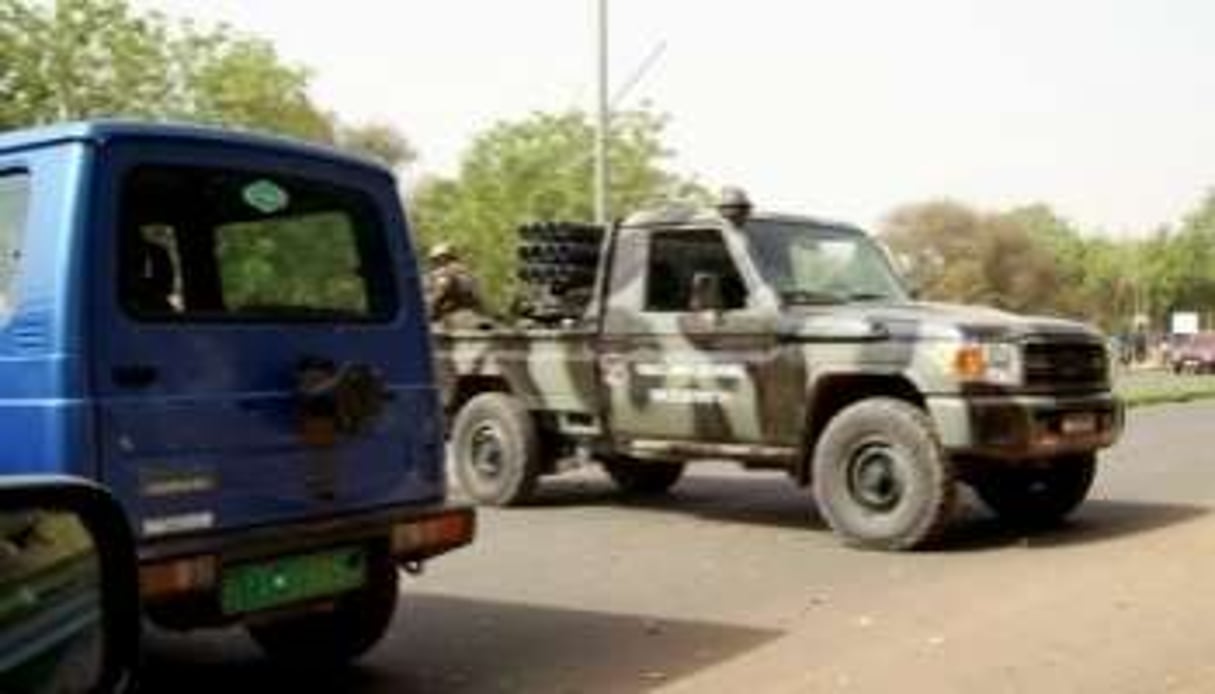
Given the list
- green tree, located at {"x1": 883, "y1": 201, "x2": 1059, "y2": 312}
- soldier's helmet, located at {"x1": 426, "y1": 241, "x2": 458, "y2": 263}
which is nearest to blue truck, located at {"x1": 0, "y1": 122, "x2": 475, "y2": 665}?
soldier's helmet, located at {"x1": 426, "y1": 241, "x2": 458, "y2": 263}

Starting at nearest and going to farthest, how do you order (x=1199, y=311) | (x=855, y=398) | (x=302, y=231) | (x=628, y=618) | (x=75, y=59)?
(x=302, y=231), (x=628, y=618), (x=855, y=398), (x=75, y=59), (x=1199, y=311)

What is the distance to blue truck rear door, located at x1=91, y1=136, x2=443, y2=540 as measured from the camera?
626 centimetres

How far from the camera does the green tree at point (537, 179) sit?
1724 inches

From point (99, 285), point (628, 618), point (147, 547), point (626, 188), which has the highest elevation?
point (626, 188)

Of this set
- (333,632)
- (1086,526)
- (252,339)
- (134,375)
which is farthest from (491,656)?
(1086,526)

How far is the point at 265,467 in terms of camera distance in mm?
6691

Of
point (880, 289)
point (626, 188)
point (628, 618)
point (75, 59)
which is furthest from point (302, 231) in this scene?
point (626, 188)

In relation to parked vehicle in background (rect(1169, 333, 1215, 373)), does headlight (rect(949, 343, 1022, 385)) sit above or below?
above

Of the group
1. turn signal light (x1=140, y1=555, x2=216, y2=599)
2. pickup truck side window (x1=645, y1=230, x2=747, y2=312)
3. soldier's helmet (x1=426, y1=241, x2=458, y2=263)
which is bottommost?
turn signal light (x1=140, y1=555, x2=216, y2=599)

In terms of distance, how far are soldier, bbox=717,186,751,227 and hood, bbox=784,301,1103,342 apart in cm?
73

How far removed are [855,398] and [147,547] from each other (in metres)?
6.11

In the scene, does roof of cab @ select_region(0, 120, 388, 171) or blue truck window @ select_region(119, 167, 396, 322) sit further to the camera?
blue truck window @ select_region(119, 167, 396, 322)

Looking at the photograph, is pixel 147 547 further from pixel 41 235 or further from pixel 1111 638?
pixel 1111 638

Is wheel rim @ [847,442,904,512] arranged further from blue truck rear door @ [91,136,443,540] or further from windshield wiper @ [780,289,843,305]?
blue truck rear door @ [91,136,443,540]
